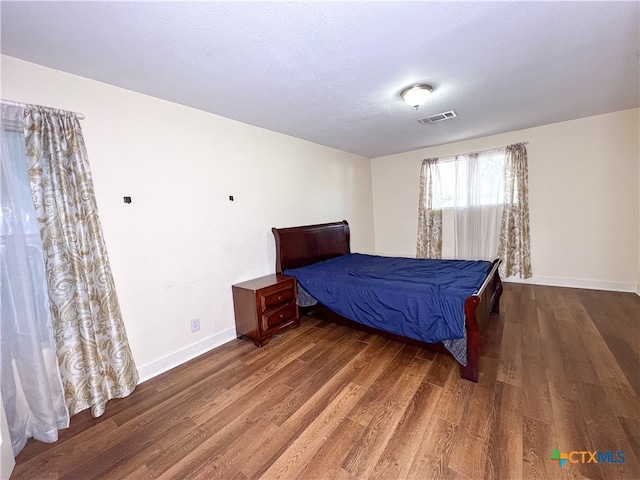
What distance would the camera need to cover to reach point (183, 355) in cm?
252

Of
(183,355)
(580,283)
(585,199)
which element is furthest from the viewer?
(580,283)

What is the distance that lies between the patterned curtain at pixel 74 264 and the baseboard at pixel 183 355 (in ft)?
0.98

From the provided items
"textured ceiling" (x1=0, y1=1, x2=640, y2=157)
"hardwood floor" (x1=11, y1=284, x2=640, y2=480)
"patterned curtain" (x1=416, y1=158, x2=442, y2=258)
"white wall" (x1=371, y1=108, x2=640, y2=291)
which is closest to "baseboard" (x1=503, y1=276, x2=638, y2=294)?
"white wall" (x1=371, y1=108, x2=640, y2=291)

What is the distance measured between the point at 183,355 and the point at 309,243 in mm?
2009

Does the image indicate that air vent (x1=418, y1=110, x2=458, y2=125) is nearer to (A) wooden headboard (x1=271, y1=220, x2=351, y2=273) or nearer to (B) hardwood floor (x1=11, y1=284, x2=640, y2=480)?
(A) wooden headboard (x1=271, y1=220, x2=351, y2=273)


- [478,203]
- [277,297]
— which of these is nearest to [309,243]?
[277,297]

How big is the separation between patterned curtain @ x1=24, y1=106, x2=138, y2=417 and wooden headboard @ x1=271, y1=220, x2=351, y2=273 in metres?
1.77

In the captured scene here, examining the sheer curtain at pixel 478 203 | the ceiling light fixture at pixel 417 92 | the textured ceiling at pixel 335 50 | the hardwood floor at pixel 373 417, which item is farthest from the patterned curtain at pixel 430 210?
the ceiling light fixture at pixel 417 92

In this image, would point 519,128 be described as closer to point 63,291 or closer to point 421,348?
point 421,348

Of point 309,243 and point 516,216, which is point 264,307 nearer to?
point 309,243

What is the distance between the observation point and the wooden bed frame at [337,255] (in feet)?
6.53

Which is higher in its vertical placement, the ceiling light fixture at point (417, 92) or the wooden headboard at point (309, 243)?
the ceiling light fixture at point (417, 92)

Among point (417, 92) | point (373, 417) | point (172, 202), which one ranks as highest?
point (417, 92)

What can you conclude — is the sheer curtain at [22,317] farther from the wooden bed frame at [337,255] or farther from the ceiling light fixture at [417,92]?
the ceiling light fixture at [417,92]
